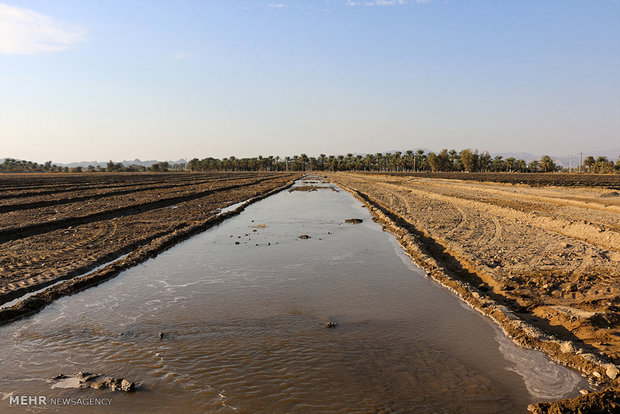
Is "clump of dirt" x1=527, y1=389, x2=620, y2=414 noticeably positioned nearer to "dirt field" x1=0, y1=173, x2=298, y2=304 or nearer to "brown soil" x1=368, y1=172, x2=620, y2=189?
"dirt field" x1=0, y1=173, x2=298, y2=304

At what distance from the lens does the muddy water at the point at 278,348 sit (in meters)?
5.58

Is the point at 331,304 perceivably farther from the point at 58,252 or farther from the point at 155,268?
the point at 58,252

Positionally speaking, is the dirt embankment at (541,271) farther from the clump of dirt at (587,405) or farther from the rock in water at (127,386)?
Answer: the rock in water at (127,386)

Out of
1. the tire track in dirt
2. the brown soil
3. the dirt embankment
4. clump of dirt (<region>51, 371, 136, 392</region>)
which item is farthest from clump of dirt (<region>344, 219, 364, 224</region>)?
the brown soil

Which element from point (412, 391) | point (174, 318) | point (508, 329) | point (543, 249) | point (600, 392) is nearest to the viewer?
point (600, 392)

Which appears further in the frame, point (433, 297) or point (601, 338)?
point (433, 297)

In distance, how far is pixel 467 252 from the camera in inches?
553

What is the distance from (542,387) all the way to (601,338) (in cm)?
224

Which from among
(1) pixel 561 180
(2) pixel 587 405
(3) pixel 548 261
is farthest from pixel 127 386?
(1) pixel 561 180

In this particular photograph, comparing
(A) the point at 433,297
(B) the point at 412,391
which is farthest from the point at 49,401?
(A) the point at 433,297

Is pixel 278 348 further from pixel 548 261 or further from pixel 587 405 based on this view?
pixel 548 261

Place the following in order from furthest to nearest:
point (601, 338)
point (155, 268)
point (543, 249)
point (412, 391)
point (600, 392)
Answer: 1. point (543, 249)
2. point (155, 268)
3. point (601, 338)
4. point (412, 391)
5. point (600, 392)

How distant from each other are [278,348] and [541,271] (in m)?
8.57

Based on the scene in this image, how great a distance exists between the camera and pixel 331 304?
9.57 metres
